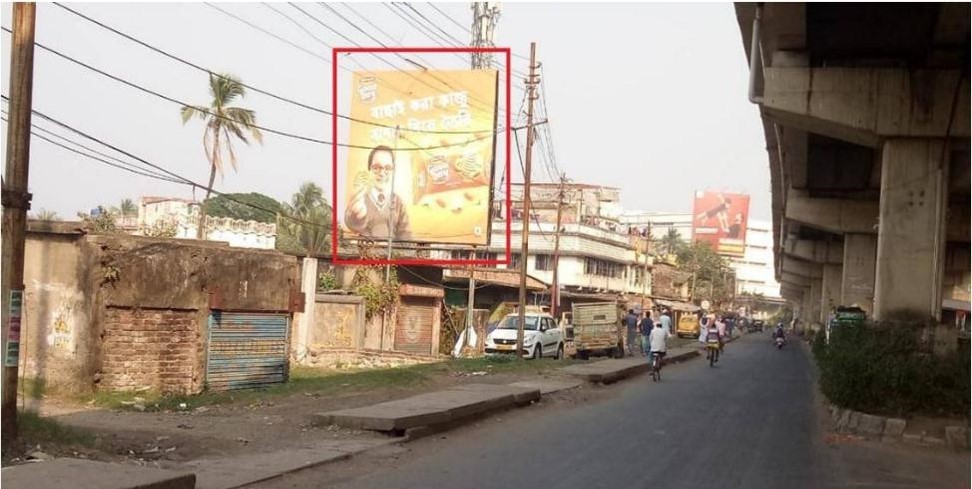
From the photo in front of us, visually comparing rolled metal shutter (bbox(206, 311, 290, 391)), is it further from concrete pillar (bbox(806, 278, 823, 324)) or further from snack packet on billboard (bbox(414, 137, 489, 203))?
concrete pillar (bbox(806, 278, 823, 324))

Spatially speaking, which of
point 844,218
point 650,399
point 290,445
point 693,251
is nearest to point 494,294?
point 844,218

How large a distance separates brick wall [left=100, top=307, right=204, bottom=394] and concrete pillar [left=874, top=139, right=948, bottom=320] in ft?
44.6

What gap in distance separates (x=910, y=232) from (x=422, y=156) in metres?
20.4

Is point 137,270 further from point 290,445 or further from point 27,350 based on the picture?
point 290,445

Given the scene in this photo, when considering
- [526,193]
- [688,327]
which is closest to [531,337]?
[526,193]

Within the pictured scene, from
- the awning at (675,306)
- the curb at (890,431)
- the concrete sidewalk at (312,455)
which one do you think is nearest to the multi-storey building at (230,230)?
the concrete sidewalk at (312,455)

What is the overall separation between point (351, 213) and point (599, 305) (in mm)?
10021

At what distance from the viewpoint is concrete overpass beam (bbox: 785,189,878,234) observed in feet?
116

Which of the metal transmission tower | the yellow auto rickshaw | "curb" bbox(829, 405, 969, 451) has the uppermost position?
the metal transmission tower

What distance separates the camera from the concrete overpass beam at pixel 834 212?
3534 cm

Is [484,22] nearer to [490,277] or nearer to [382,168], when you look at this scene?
[490,277]

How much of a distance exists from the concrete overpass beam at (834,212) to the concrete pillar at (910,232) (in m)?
15.7

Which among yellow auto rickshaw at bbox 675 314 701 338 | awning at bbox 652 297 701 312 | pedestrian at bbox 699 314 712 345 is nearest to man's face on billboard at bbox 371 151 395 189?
pedestrian at bbox 699 314 712 345

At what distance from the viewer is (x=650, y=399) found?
19.1 meters
